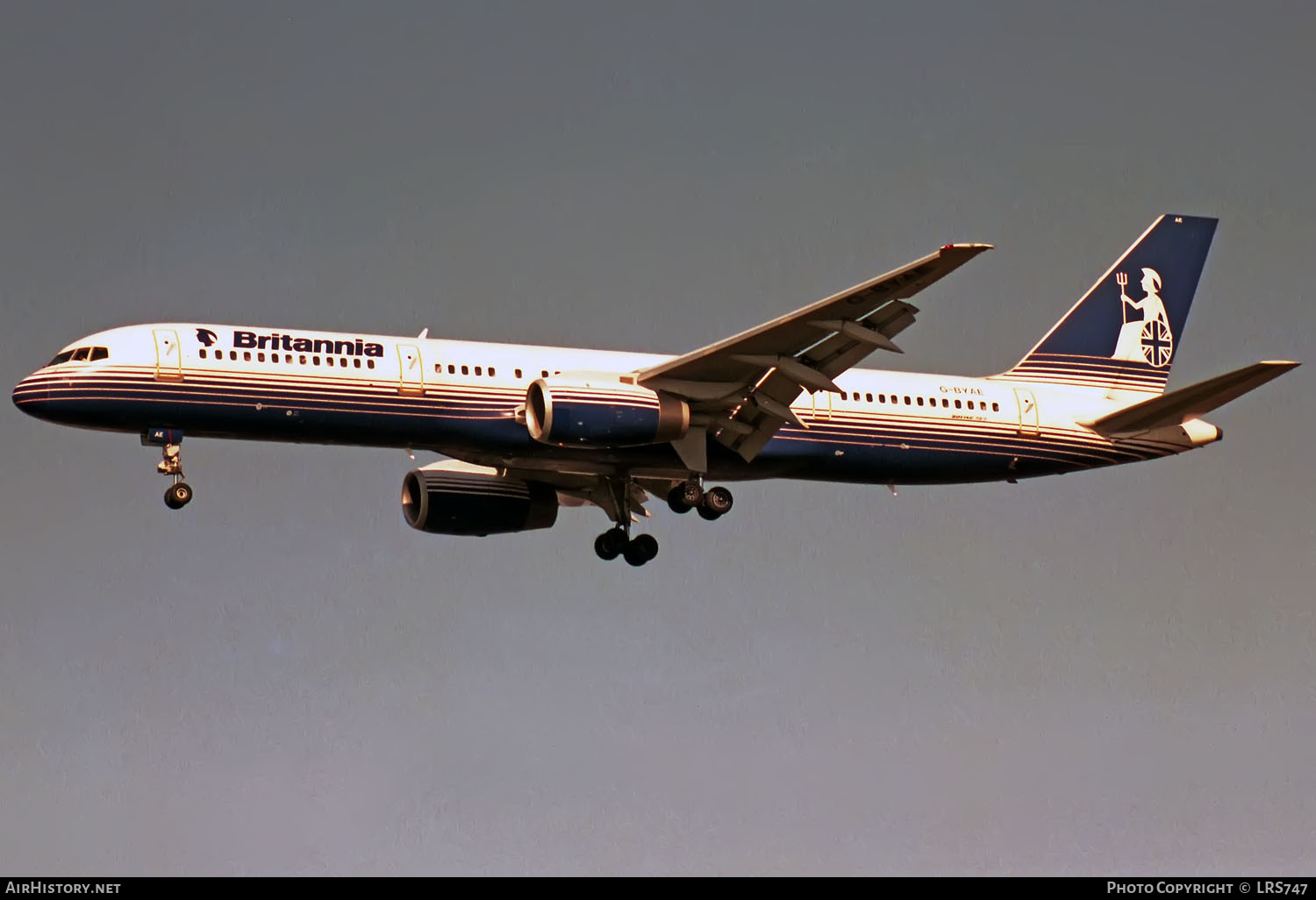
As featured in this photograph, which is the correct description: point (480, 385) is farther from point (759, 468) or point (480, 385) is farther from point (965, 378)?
point (965, 378)

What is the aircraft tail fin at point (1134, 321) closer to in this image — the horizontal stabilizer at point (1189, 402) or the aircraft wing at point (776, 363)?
the horizontal stabilizer at point (1189, 402)

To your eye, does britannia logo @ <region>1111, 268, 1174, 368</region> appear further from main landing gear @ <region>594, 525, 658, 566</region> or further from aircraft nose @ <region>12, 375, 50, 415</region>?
aircraft nose @ <region>12, 375, 50, 415</region>

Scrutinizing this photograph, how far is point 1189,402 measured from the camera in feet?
155

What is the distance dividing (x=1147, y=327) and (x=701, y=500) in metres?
13.8

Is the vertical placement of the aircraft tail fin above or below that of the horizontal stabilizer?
above

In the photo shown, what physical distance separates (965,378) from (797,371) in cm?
716

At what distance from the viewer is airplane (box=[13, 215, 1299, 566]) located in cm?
4303

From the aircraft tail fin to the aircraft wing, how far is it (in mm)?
8257

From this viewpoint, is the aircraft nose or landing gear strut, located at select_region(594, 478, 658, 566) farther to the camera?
landing gear strut, located at select_region(594, 478, 658, 566)

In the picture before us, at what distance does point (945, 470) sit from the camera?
159 feet

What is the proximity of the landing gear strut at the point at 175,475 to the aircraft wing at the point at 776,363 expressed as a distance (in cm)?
1023

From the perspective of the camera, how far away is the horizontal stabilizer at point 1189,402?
4384 centimetres

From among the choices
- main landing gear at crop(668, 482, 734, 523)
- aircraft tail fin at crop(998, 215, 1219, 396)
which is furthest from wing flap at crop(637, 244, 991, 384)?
aircraft tail fin at crop(998, 215, 1219, 396)

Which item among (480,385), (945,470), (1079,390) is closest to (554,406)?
(480,385)
